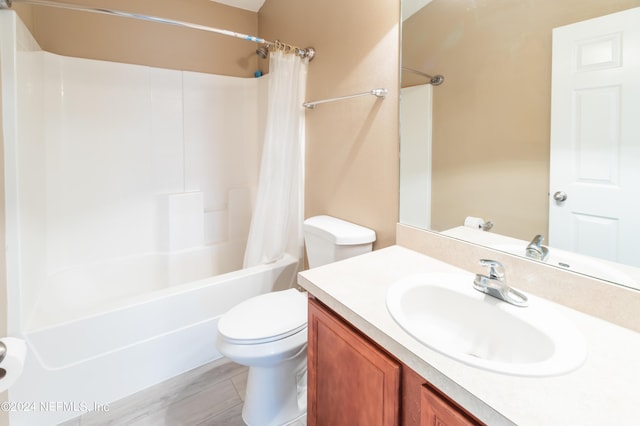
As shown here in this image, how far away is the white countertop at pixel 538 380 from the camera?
0.52 meters

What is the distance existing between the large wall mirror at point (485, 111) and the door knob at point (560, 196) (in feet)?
0.04

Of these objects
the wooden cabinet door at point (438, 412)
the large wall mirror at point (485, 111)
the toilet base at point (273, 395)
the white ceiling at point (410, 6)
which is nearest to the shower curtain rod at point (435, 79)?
the large wall mirror at point (485, 111)

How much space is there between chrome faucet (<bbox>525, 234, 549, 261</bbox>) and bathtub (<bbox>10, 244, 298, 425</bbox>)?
4.88 ft

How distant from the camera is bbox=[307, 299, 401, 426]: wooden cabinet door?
0.77m

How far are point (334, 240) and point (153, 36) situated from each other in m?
2.10

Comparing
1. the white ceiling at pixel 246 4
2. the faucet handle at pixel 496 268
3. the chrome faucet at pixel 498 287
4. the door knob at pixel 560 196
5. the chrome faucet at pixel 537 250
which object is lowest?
the chrome faucet at pixel 498 287

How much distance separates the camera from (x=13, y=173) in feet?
4.43

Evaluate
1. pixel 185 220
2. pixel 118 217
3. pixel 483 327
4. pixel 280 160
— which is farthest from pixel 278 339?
pixel 118 217

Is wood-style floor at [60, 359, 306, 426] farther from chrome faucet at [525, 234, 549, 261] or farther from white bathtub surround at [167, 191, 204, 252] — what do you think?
chrome faucet at [525, 234, 549, 261]

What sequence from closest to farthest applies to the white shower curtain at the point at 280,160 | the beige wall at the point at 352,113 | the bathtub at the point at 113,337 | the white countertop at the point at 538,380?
1. the white countertop at the point at 538,380
2. the bathtub at the point at 113,337
3. the beige wall at the point at 352,113
4. the white shower curtain at the point at 280,160

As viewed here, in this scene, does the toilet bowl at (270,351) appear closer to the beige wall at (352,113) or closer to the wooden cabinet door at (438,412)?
the beige wall at (352,113)

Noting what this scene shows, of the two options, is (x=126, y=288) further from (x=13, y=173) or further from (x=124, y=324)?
(x=13, y=173)

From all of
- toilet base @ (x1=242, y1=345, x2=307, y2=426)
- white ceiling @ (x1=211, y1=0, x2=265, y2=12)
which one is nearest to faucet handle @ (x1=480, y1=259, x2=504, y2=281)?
toilet base @ (x1=242, y1=345, x2=307, y2=426)

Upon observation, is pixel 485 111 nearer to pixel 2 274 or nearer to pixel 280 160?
pixel 280 160
